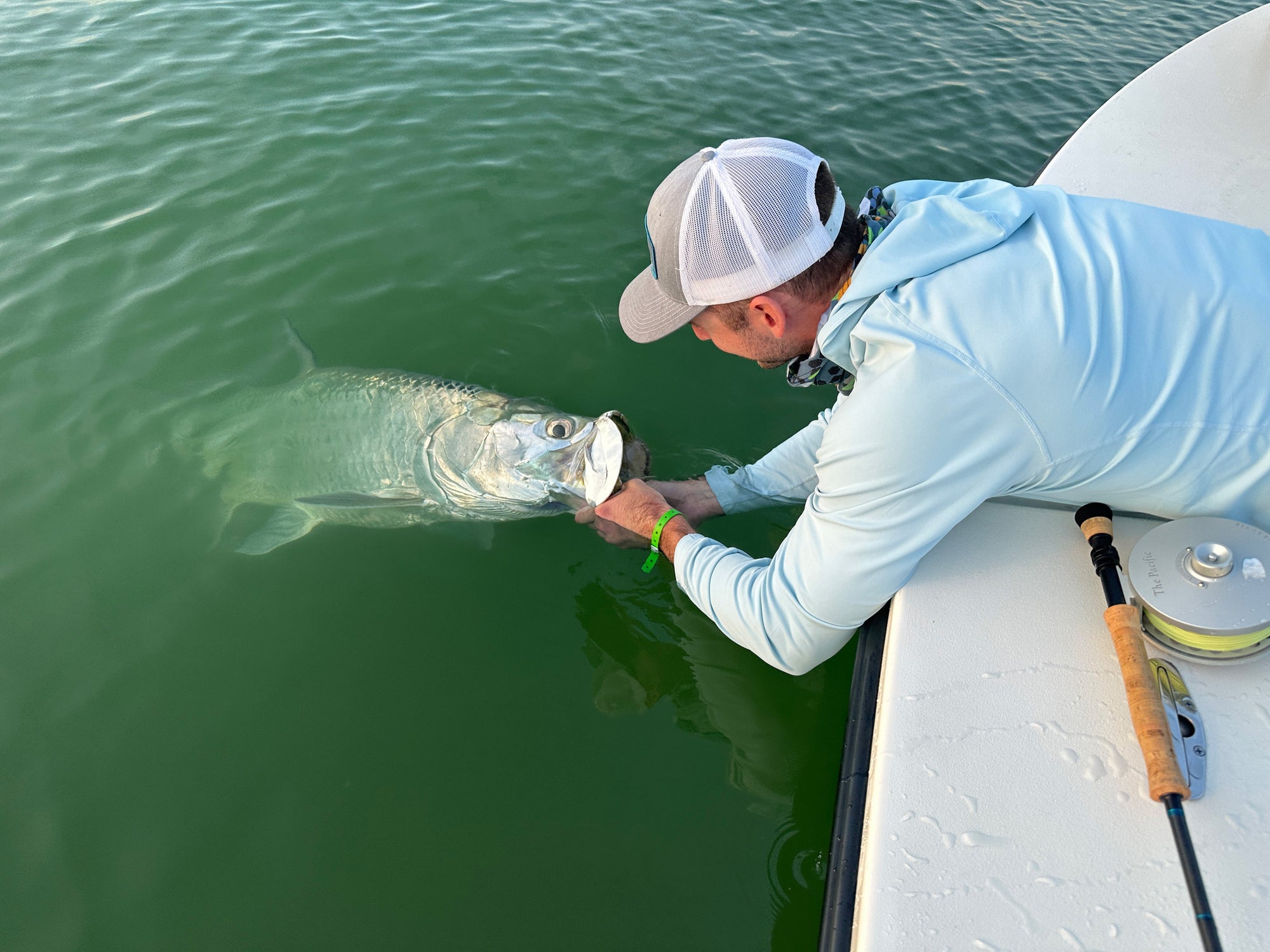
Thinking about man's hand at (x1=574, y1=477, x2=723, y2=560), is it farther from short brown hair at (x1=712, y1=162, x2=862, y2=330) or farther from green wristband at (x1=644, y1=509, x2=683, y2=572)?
short brown hair at (x1=712, y1=162, x2=862, y2=330)

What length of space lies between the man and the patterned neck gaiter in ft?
0.03

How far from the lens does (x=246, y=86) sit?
23.0 ft

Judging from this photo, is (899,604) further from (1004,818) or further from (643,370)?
(643,370)

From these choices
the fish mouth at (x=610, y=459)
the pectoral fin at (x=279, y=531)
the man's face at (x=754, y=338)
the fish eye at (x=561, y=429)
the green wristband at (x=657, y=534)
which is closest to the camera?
the man's face at (x=754, y=338)

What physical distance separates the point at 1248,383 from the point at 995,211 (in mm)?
729

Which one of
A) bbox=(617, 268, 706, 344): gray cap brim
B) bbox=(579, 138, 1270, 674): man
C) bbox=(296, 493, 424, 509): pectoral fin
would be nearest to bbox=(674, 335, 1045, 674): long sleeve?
bbox=(579, 138, 1270, 674): man

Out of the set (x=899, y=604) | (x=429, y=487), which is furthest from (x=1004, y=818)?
(x=429, y=487)

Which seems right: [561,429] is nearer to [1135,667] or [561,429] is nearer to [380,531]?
[380,531]

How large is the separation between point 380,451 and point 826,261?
251 centimetres

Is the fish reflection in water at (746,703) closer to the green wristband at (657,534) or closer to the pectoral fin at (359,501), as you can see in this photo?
the green wristband at (657,534)

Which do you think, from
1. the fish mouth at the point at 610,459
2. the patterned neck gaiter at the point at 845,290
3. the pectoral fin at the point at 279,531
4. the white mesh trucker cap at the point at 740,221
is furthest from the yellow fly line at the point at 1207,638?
the pectoral fin at the point at 279,531

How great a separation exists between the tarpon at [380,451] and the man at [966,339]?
1.27 meters

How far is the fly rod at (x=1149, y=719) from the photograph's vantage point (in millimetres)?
1569

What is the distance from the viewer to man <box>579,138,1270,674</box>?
1.94m
